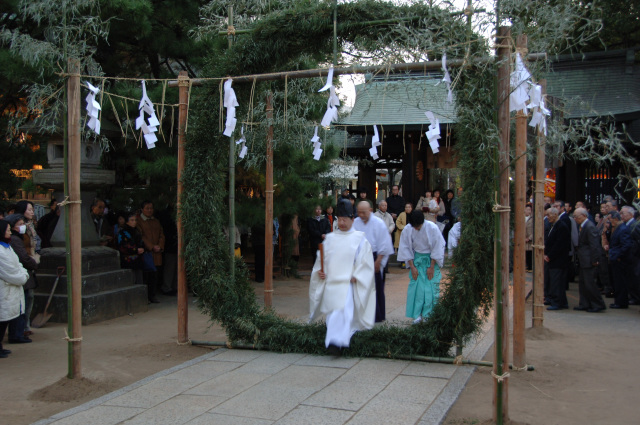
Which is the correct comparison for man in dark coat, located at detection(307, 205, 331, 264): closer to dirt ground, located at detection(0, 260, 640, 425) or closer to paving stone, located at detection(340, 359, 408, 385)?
dirt ground, located at detection(0, 260, 640, 425)

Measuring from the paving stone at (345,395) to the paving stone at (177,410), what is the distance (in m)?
0.85

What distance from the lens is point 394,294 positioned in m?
11.1

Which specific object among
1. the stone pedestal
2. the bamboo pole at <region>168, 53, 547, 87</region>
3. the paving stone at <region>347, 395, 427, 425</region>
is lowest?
the paving stone at <region>347, 395, 427, 425</region>

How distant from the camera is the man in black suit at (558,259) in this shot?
30.9 feet

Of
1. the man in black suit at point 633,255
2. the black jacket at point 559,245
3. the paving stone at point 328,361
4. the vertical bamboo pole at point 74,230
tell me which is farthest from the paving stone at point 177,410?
the man in black suit at point 633,255

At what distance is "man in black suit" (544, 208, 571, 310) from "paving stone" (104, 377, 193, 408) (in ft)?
21.9

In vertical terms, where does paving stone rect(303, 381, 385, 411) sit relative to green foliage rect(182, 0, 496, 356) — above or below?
below

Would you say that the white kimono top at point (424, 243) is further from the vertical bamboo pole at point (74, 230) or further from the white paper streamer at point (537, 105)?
the vertical bamboo pole at point (74, 230)

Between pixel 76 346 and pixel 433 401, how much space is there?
11.1 ft

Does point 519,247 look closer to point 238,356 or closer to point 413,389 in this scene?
point 413,389

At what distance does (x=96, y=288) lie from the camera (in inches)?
352

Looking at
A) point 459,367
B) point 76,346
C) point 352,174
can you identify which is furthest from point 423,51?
point 352,174

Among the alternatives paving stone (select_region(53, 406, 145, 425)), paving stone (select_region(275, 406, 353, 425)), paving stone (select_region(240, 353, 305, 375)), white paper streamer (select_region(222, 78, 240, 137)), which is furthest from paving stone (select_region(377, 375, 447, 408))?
white paper streamer (select_region(222, 78, 240, 137))

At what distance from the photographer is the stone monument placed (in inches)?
342
